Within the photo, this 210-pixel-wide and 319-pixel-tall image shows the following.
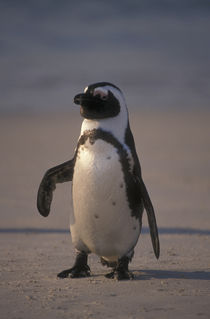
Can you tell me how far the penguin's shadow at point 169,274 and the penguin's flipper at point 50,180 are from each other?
35.4 inches

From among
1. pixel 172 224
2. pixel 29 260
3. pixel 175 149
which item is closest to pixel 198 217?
pixel 172 224

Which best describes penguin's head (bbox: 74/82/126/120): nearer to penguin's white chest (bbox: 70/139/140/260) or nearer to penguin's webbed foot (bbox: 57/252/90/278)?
penguin's white chest (bbox: 70/139/140/260)

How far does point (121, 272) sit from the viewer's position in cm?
478

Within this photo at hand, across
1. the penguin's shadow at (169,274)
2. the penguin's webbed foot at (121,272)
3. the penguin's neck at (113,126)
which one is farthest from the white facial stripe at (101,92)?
the penguin's shadow at (169,274)

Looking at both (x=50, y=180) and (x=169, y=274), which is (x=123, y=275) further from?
(x=50, y=180)

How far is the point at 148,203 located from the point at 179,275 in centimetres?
66

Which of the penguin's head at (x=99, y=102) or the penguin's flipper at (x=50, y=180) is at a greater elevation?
the penguin's head at (x=99, y=102)

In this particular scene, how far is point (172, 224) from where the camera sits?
8.70m

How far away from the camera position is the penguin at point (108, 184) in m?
4.64

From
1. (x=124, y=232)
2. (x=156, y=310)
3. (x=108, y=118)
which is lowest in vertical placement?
(x=156, y=310)

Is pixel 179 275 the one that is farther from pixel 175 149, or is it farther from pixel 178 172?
pixel 175 149

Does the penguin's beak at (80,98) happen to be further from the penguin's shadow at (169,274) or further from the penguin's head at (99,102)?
the penguin's shadow at (169,274)

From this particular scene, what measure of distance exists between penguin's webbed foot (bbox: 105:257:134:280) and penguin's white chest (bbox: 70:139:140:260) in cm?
6

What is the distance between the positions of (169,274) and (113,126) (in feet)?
4.06
